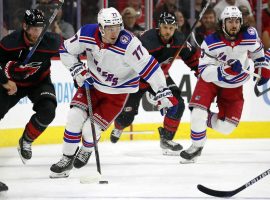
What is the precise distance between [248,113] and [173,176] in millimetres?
2691

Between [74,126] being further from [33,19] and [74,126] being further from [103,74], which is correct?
[33,19]

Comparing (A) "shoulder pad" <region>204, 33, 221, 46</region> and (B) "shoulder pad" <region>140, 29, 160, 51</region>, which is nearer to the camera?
(A) "shoulder pad" <region>204, 33, 221, 46</region>

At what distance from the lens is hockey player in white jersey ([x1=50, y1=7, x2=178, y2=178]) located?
5.65 meters

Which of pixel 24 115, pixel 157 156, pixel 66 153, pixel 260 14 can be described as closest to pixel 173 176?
pixel 66 153

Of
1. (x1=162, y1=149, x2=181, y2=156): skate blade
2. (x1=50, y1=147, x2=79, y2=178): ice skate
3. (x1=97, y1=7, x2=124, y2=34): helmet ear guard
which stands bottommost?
(x1=162, y1=149, x2=181, y2=156): skate blade

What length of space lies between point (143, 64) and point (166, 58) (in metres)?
1.60

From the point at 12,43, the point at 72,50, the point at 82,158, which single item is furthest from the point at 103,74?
the point at 12,43

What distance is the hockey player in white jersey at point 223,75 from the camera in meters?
6.48

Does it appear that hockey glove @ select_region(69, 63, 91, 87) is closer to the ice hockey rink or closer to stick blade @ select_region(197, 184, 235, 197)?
the ice hockey rink

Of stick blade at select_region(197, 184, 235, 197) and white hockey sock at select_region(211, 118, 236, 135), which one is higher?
stick blade at select_region(197, 184, 235, 197)

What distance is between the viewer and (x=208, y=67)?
648 centimetres

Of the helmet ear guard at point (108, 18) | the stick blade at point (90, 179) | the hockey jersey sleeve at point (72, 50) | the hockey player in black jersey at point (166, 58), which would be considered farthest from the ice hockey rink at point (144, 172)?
the helmet ear guard at point (108, 18)

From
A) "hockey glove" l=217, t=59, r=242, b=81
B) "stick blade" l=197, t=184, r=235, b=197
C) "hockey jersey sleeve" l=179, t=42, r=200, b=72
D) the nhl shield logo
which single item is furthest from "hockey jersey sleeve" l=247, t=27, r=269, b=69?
"stick blade" l=197, t=184, r=235, b=197

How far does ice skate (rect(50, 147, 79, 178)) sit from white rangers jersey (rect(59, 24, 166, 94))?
0.50 meters
